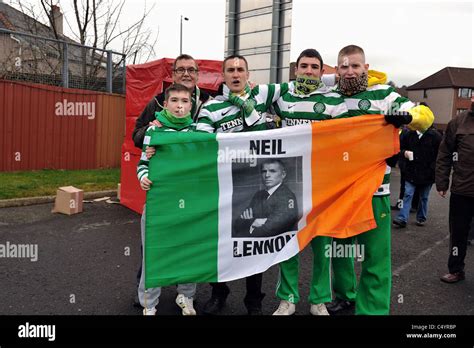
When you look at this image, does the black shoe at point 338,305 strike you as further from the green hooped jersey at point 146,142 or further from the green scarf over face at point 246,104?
the green hooped jersey at point 146,142

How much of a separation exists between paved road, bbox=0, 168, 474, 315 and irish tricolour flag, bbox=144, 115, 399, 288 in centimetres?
75

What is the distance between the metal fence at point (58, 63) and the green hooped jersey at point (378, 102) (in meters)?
9.93

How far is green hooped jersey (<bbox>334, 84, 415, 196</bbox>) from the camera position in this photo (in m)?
3.46

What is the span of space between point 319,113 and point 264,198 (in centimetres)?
86

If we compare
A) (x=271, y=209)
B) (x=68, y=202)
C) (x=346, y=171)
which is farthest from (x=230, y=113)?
(x=68, y=202)

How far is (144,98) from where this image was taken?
24.9ft

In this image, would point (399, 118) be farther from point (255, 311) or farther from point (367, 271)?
point (255, 311)

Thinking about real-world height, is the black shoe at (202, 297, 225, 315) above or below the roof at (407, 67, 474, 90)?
below

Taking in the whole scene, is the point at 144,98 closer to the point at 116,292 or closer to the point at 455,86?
the point at 116,292

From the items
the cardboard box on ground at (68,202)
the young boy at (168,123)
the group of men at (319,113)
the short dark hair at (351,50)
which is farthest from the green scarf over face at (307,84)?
the cardboard box on ground at (68,202)

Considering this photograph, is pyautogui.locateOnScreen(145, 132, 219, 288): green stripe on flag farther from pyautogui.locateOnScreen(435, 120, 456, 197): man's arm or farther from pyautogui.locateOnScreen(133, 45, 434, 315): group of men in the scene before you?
pyautogui.locateOnScreen(435, 120, 456, 197): man's arm

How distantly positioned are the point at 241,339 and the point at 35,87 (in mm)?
10058

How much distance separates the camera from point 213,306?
382 centimetres

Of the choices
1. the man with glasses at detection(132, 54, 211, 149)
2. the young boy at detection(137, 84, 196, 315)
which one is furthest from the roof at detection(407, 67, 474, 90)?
the young boy at detection(137, 84, 196, 315)
